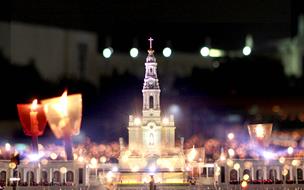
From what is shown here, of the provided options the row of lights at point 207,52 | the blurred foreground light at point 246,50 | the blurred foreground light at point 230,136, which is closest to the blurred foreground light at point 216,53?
the row of lights at point 207,52

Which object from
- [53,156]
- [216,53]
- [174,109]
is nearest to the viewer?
[216,53]

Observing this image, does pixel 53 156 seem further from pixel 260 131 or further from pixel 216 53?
pixel 260 131

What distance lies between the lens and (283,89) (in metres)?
33.3

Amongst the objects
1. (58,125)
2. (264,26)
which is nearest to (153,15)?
(264,26)

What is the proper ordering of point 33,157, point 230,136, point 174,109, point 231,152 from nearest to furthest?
1. point 33,157
2. point 231,152
3. point 230,136
4. point 174,109

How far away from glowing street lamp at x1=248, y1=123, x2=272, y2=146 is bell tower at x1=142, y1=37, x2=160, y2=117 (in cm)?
447

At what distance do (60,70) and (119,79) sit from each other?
10.3 ft

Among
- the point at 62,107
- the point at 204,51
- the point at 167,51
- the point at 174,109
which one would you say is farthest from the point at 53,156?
the point at 204,51

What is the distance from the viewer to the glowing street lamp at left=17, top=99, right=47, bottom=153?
34.1m

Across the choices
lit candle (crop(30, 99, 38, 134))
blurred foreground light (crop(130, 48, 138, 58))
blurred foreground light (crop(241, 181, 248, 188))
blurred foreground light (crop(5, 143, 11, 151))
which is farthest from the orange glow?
blurred foreground light (crop(241, 181, 248, 188))

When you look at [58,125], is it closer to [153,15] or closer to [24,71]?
[24,71]

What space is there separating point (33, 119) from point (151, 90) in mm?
5546

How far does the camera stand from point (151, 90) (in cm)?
3616

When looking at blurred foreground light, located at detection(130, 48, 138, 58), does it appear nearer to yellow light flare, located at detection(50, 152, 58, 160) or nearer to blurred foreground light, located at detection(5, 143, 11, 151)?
yellow light flare, located at detection(50, 152, 58, 160)
